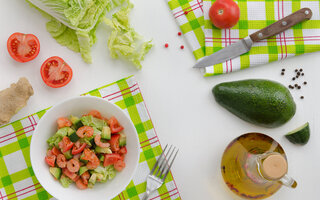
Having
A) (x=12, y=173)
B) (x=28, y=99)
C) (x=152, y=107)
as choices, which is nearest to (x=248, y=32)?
(x=152, y=107)

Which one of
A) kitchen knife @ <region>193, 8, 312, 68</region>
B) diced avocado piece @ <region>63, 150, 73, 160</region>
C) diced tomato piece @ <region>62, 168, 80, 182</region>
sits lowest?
diced tomato piece @ <region>62, 168, 80, 182</region>

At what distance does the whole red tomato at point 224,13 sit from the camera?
208 cm

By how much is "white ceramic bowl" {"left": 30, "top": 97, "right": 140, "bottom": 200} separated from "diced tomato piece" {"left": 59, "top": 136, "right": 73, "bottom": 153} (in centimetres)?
12

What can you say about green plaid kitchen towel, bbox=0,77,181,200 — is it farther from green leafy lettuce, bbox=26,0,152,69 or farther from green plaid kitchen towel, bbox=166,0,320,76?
green plaid kitchen towel, bbox=166,0,320,76

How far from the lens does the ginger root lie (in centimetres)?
200

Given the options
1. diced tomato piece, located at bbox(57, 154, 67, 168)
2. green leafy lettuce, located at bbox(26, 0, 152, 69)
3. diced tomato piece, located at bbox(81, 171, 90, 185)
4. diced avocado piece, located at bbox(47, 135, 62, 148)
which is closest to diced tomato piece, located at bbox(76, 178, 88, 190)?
diced tomato piece, located at bbox(81, 171, 90, 185)

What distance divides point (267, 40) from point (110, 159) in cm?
Result: 129

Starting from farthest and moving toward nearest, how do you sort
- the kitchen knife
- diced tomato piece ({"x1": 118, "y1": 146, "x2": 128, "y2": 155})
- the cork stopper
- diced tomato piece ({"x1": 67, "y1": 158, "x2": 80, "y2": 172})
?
the kitchen knife, diced tomato piece ({"x1": 118, "y1": 146, "x2": 128, "y2": 155}), diced tomato piece ({"x1": 67, "y1": 158, "x2": 80, "y2": 172}), the cork stopper

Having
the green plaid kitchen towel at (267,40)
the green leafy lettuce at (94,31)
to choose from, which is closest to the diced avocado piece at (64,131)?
the green leafy lettuce at (94,31)

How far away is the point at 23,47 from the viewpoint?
208 cm

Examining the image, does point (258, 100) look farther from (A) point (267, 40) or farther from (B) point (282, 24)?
(B) point (282, 24)

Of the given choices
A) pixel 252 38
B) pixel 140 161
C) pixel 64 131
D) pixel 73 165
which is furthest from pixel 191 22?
pixel 73 165

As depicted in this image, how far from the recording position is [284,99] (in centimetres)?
213

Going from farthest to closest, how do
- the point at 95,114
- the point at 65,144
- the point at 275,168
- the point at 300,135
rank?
the point at 300,135, the point at 95,114, the point at 65,144, the point at 275,168
